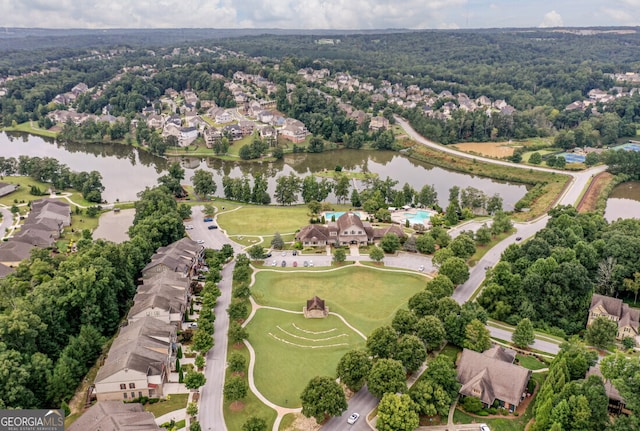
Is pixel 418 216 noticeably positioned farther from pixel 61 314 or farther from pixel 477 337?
pixel 61 314

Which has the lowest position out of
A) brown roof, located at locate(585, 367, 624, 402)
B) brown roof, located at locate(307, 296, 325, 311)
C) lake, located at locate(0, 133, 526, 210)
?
lake, located at locate(0, 133, 526, 210)

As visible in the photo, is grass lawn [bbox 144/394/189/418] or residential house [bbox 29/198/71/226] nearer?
grass lawn [bbox 144/394/189/418]

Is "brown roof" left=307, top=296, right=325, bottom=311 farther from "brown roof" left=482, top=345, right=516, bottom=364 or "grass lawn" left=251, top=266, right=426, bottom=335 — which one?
"brown roof" left=482, top=345, right=516, bottom=364

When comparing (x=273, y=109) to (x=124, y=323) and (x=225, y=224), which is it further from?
(x=124, y=323)

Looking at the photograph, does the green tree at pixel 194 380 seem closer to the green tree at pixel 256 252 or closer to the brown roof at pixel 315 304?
the brown roof at pixel 315 304

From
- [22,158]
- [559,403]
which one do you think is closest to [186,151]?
[22,158]

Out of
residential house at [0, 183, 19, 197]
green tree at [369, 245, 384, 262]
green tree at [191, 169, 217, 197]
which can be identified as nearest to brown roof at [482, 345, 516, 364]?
green tree at [369, 245, 384, 262]

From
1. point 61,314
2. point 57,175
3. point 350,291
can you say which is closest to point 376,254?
point 350,291
